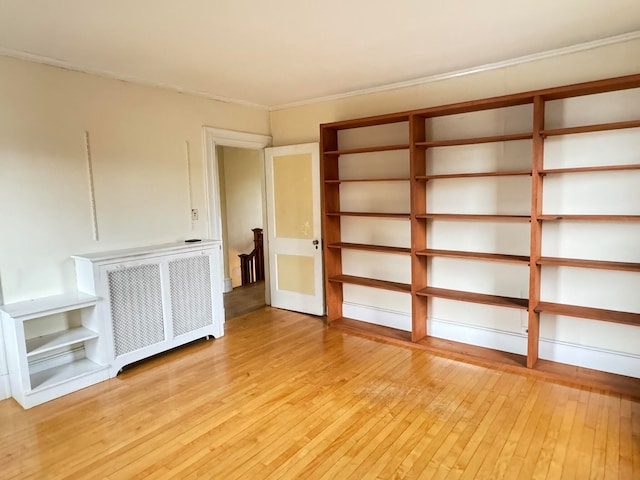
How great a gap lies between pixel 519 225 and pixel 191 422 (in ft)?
9.52

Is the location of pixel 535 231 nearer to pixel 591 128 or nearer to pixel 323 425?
pixel 591 128

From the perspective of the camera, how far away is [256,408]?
2.74 metres

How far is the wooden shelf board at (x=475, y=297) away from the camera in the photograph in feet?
10.7

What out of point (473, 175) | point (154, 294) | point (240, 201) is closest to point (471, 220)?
point (473, 175)

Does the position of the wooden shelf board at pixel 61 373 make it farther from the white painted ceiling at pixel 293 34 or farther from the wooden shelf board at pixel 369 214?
the wooden shelf board at pixel 369 214

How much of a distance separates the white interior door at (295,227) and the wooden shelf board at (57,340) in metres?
2.26

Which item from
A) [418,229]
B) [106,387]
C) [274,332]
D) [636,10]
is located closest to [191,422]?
[106,387]

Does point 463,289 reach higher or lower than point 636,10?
lower

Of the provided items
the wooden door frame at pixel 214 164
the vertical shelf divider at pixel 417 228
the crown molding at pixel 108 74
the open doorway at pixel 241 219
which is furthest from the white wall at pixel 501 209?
the open doorway at pixel 241 219

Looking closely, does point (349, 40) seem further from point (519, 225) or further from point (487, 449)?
point (487, 449)

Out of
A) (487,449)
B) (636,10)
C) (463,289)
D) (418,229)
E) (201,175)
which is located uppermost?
(636,10)

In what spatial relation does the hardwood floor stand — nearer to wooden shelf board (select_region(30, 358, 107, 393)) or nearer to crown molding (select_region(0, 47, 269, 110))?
wooden shelf board (select_region(30, 358, 107, 393))

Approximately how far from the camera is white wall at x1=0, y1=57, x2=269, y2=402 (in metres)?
2.97

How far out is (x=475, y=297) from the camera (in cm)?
350
